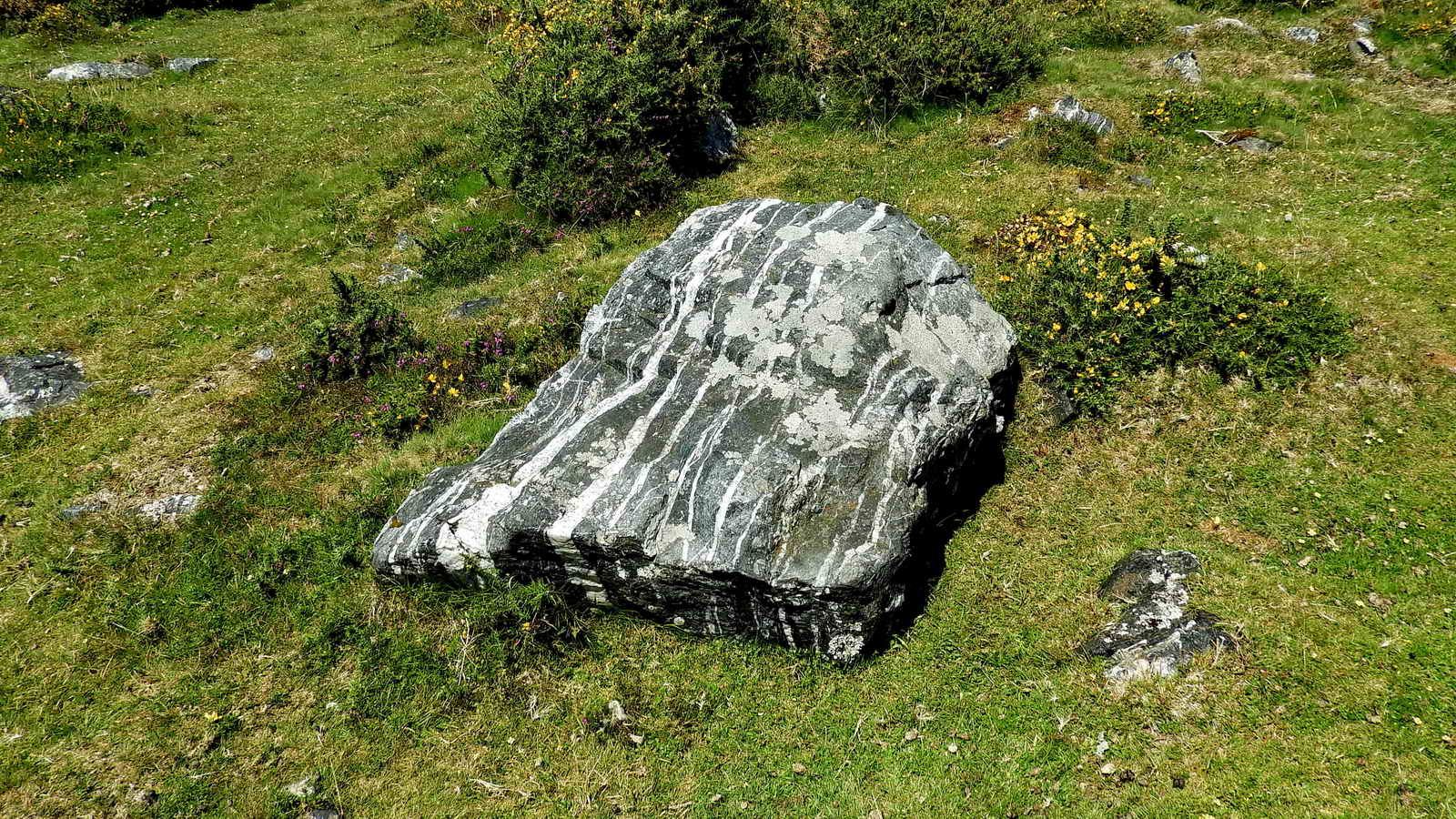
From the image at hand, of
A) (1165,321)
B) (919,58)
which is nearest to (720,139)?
(919,58)

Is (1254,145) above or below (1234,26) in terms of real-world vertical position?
below

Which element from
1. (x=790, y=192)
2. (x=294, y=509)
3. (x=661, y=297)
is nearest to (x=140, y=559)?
(x=294, y=509)

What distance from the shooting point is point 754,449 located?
864 cm

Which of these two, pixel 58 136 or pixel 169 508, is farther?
pixel 58 136

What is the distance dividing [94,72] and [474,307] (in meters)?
19.3

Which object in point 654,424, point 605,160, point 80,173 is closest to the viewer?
point 654,424

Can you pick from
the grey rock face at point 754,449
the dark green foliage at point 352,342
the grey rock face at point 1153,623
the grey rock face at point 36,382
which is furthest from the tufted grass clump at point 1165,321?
the grey rock face at point 36,382

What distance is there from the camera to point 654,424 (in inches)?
367

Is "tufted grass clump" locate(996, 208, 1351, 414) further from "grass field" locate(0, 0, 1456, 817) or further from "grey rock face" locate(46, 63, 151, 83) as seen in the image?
"grey rock face" locate(46, 63, 151, 83)

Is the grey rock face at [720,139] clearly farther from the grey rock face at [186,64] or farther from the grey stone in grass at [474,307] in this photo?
the grey rock face at [186,64]

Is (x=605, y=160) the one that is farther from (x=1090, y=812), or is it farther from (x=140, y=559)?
(x=1090, y=812)

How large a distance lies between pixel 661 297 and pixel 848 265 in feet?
9.12

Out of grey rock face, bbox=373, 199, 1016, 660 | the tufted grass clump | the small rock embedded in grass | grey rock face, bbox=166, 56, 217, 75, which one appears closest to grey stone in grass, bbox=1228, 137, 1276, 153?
the tufted grass clump

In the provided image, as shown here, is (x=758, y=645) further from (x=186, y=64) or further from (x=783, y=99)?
(x=186, y=64)
